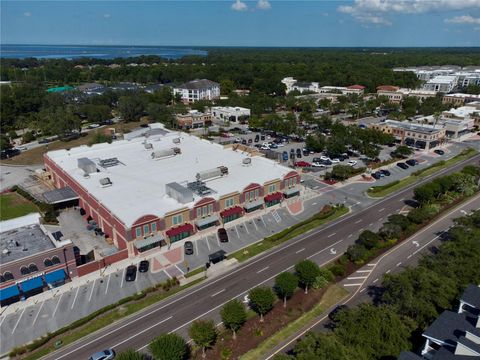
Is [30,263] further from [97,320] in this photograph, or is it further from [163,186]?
[163,186]

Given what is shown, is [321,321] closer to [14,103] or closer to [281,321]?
[281,321]

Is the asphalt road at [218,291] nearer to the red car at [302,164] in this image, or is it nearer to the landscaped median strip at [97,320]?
the landscaped median strip at [97,320]

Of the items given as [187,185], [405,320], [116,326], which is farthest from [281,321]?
[187,185]

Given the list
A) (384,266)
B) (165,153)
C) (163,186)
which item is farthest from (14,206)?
(384,266)

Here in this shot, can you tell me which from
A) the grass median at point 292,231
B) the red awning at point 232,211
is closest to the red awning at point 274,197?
the red awning at point 232,211

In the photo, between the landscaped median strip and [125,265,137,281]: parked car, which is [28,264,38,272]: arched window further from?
[125,265,137,281]: parked car
